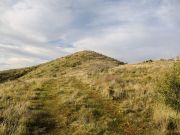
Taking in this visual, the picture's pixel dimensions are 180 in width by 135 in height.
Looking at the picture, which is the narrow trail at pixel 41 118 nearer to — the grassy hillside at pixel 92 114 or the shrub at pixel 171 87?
the grassy hillside at pixel 92 114

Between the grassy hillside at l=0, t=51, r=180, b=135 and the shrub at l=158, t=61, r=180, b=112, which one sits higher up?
the shrub at l=158, t=61, r=180, b=112

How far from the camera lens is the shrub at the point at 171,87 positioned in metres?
16.5

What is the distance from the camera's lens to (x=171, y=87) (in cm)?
1691

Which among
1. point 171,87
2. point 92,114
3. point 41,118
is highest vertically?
point 171,87

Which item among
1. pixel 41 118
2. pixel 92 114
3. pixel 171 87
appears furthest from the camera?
pixel 171 87

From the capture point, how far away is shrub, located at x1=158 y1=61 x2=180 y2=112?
Answer: 54.2 ft

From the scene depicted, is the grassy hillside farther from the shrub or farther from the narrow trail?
the shrub

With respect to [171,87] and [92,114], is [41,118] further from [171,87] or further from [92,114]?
[171,87]

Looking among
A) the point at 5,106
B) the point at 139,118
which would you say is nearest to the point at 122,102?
the point at 139,118

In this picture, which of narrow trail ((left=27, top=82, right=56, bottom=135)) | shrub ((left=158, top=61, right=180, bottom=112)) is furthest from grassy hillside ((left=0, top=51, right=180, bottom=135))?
shrub ((left=158, top=61, right=180, bottom=112))

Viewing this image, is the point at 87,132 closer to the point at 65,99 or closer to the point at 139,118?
the point at 139,118

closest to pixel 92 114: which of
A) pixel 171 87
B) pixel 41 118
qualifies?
pixel 41 118

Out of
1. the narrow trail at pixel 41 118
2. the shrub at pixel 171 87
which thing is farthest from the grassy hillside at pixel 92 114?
the shrub at pixel 171 87

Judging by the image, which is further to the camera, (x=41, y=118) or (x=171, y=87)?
(x=171, y=87)
